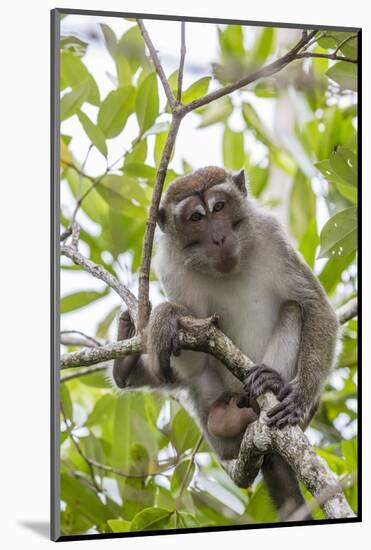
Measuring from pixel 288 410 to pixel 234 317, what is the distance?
576 millimetres

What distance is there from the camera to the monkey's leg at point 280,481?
4.71 m

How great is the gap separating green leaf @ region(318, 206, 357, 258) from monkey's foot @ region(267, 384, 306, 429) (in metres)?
0.86

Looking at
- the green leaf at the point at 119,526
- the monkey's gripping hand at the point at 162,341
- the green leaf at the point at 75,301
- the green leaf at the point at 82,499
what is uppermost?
the green leaf at the point at 75,301

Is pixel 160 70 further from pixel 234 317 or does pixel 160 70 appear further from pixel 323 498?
pixel 323 498

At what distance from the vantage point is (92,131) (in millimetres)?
4562

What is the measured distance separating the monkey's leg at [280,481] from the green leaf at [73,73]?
6.21 feet

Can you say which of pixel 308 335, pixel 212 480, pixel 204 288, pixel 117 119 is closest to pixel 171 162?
pixel 117 119

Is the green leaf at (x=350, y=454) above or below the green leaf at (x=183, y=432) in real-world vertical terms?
below

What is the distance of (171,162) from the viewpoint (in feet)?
15.4

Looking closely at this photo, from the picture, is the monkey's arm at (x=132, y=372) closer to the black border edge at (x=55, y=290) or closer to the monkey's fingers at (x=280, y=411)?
the black border edge at (x=55, y=290)

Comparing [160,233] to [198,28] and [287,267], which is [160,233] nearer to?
[287,267]

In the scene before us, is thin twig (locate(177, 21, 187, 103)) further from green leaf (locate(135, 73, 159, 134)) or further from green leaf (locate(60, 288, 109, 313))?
green leaf (locate(60, 288, 109, 313))

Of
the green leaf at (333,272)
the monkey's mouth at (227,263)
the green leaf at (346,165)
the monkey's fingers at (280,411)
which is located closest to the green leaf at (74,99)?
the monkey's mouth at (227,263)

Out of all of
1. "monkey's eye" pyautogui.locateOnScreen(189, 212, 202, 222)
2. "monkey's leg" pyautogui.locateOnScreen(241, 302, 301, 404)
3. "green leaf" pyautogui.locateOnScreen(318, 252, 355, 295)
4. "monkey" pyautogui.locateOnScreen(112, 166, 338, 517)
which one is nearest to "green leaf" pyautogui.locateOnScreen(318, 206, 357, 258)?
"green leaf" pyautogui.locateOnScreen(318, 252, 355, 295)
